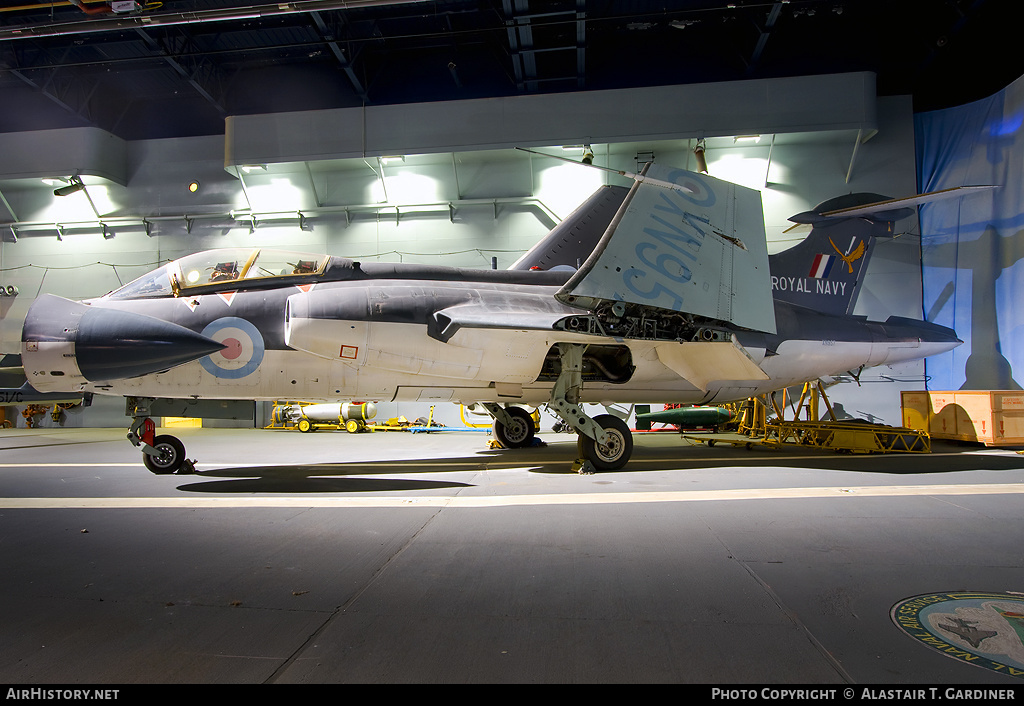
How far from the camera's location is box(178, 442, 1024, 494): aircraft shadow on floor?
529 centimetres

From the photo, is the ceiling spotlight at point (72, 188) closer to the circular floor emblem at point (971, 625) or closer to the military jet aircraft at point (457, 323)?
the military jet aircraft at point (457, 323)

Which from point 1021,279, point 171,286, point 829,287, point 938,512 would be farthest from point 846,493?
point 1021,279

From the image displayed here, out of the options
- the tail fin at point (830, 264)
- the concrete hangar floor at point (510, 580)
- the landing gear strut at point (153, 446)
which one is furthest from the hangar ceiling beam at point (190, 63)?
the tail fin at point (830, 264)

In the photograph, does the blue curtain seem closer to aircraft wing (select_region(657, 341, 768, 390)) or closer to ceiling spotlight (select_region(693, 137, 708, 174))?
ceiling spotlight (select_region(693, 137, 708, 174))

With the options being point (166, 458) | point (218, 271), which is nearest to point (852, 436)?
point (218, 271)

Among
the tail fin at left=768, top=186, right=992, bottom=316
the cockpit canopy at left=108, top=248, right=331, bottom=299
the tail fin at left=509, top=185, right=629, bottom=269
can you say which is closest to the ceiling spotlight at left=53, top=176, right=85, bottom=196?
the cockpit canopy at left=108, top=248, right=331, bottom=299

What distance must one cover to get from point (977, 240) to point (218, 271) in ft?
47.7

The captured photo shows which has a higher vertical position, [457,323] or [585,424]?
[457,323]

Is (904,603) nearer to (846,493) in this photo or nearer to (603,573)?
(603,573)

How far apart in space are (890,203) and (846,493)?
5.85 m

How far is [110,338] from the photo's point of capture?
5016mm

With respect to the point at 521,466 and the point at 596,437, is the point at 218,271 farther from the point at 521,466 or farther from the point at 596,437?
the point at 596,437

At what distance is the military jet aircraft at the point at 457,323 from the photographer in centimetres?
598

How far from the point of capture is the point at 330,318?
6070 millimetres
